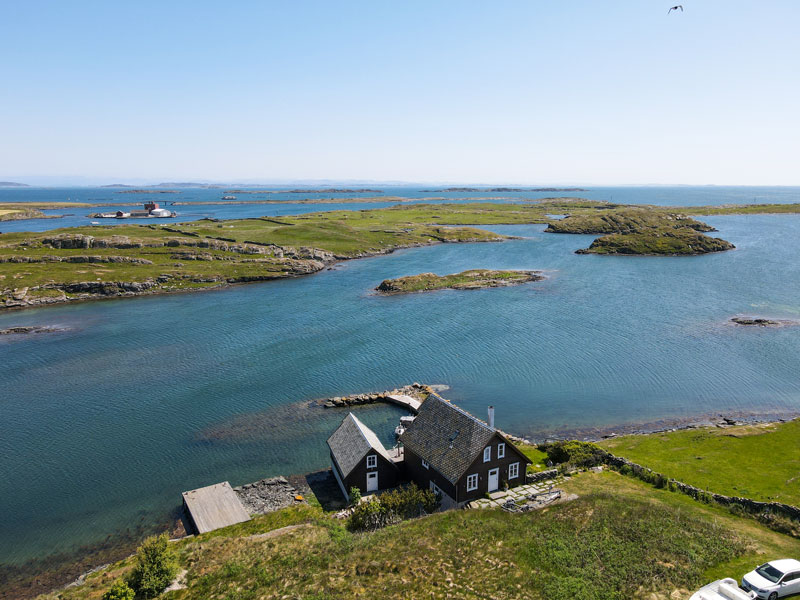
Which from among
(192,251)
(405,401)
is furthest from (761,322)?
(192,251)

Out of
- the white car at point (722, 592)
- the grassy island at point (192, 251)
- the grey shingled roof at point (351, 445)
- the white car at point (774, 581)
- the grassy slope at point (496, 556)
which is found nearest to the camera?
the white car at point (774, 581)

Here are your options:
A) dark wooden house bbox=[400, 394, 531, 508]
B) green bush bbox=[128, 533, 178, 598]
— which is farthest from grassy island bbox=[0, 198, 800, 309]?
green bush bbox=[128, 533, 178, 598]

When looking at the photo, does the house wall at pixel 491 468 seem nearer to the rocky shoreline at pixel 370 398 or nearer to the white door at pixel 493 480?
the white door at pixel 493 480

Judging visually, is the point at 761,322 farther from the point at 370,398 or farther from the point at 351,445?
Answer: the point at 351,445

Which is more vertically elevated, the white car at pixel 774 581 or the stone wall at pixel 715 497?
the white car at pixel 774 581

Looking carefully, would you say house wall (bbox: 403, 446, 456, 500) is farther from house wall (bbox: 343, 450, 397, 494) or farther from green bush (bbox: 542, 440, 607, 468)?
green bush (bbox: 542, 440, 607, 468)

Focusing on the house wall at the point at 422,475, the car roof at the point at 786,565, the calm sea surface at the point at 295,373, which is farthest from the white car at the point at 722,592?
the calm sea surface at the point at 295,373

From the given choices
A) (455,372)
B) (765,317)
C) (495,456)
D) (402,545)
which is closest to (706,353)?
(765,317)
